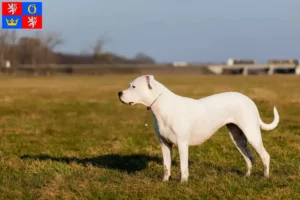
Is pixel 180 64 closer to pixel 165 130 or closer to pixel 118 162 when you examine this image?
pixel 118 162

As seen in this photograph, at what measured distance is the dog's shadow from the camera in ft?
36.8

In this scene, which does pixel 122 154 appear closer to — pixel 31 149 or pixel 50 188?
pixel 31 149

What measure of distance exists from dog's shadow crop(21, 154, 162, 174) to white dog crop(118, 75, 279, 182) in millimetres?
2713

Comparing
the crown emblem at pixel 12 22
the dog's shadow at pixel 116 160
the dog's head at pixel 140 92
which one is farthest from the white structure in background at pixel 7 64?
the dog's head at pixel 140 92

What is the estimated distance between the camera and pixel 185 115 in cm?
816

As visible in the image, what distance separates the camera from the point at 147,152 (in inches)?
516

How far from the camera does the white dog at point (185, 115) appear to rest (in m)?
8.07

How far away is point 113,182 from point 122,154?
4.83m

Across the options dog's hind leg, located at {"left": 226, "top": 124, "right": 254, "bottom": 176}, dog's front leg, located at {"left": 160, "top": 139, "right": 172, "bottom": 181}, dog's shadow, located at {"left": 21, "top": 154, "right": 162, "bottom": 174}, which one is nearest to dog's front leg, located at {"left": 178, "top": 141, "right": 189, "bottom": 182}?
dog's front leg, located at {"left": 160, "top": 139, "right": 172, "bottom": 181}

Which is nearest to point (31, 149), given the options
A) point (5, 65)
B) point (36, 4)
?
point (36, 4)

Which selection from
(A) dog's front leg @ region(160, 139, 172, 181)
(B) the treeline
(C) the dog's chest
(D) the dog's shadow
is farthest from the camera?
(B) the treeline

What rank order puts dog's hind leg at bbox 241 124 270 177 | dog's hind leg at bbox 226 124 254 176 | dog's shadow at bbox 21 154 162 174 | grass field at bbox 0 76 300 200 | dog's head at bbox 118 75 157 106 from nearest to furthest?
grass field at bbox 0 76 300 200, dog's head at bbox 118 75 157 106, dog's hind leg at bbox 241 124 270 177, dog's hind leg at bbox 226 124 254 176, dog's shadow at bbox 21 154 162 174

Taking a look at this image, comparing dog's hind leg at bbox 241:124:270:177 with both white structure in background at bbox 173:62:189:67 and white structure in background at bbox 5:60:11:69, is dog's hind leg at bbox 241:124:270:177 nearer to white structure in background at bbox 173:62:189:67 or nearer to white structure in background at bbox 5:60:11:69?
white structure in background at bbox 5:60:11:69

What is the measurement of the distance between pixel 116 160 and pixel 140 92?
4.33m
